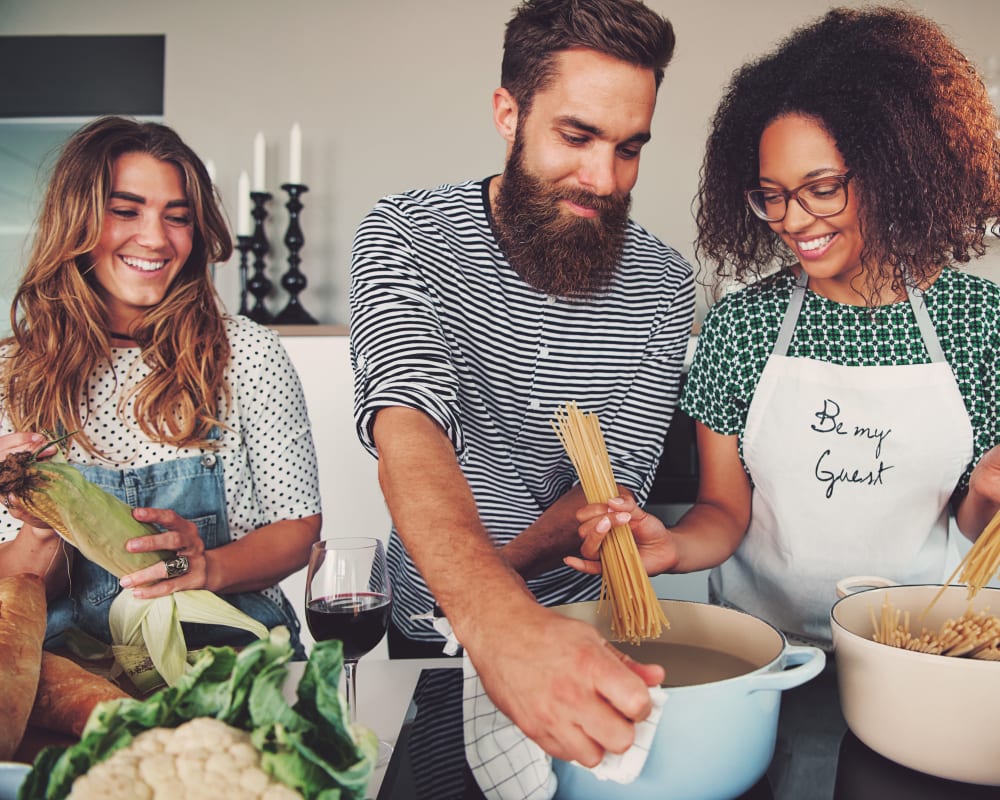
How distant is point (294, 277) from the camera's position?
2676 millimetres

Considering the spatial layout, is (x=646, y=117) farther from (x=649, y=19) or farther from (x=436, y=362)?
(x=436, y=362)

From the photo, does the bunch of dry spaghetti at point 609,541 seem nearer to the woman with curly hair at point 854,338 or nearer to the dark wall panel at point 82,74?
the woman with curly hair at point 854,338

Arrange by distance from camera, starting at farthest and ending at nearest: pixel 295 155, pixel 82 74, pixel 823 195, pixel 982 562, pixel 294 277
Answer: pixel 82 74
pixel 294 277
pixel 295 155
pixel 823 195
pixel 982 562

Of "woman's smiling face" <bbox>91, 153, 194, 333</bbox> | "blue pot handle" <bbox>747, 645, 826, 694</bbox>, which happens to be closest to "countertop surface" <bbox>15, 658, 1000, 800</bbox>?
"blue pot handle" <bbox>747, 645, 826, 694</bbox>

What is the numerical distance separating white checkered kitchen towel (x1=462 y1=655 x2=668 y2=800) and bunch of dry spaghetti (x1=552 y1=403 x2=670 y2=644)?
0.21m

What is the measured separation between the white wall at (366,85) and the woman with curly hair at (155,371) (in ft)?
4.52

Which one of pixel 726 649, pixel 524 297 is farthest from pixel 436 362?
pixel 726 649

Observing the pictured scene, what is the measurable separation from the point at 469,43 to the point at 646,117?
5.66ft

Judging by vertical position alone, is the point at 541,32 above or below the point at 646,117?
above

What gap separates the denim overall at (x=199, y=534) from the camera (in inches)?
48.4

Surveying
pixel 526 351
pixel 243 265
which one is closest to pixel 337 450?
pixel 243 265

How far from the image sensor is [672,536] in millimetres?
1146

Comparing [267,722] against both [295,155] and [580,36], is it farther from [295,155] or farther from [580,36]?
[295,155]

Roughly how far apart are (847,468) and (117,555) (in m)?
0.99
